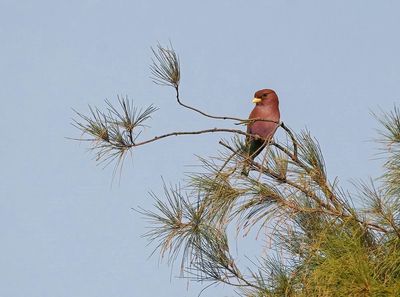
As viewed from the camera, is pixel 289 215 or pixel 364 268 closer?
pixel 364 268

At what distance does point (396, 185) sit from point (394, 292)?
2.29 feet

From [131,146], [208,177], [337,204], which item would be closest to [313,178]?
[337,204]

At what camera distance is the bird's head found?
4.73m

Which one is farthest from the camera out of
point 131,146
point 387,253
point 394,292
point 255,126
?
point 255,126

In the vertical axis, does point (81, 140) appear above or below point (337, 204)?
above

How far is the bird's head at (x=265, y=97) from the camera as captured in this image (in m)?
4.73

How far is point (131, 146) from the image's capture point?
3.76 metres

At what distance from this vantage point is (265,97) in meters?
4.74

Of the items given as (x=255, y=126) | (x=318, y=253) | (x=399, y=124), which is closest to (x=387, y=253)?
(x=318, y=253)

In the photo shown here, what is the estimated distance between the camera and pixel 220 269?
3.98m

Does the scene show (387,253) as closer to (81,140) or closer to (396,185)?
(396,185)

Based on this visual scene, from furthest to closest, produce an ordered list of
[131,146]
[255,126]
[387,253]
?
[255,126] < [131,146] < [387,253]

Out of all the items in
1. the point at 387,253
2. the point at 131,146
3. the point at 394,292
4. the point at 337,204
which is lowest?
the point at 394,292

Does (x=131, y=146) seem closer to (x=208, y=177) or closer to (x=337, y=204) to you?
(x=208, y=177)
